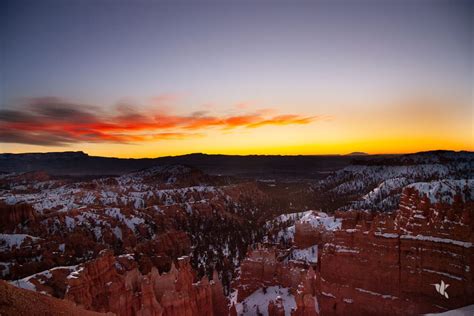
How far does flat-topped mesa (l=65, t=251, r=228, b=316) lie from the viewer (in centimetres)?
1920

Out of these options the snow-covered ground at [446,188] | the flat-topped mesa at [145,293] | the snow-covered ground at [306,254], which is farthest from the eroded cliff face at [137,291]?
the snow-covered ground at [446,188]

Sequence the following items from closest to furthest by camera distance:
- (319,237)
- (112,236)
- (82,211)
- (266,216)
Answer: (319,237), (112,236), (82,211), (266,216)

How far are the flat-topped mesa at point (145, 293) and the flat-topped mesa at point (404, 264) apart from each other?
22.7ft

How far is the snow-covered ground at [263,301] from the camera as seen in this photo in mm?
24222

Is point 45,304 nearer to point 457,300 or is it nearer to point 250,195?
point 457,300

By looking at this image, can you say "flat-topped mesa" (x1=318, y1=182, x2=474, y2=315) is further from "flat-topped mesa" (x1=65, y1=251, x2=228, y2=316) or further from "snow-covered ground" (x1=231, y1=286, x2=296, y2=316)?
"flat-topped mesa" (x1=65, y1=251, x2=228, y2=316)

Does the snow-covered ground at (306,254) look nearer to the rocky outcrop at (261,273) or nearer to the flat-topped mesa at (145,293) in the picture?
the rocky outcrop at (261,273)

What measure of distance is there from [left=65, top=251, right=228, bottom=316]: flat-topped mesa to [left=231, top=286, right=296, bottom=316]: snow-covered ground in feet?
6.88

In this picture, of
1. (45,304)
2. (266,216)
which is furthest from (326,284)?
(266,216)

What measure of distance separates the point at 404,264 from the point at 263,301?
1180 cm

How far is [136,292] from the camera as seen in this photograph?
2069 cm

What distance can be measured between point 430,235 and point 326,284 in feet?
20.0
